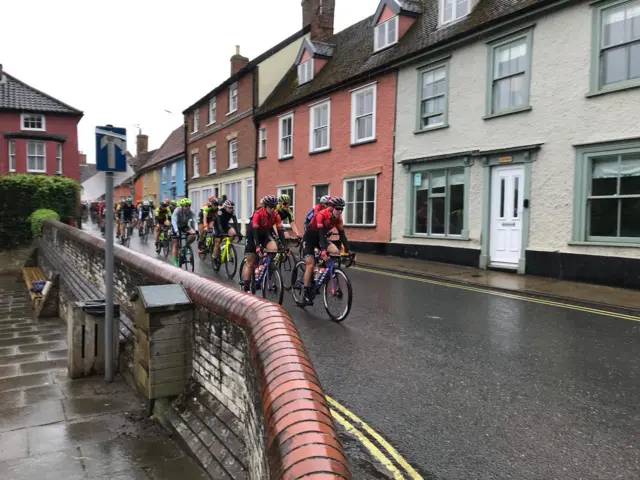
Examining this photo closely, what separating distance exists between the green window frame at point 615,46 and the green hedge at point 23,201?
20.5m

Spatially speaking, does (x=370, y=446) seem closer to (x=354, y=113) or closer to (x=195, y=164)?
(x=354, y=113)

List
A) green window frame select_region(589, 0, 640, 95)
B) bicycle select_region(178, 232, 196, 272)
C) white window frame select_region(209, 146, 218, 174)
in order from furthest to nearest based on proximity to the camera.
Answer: white window frame select_region(209, 146, 218, 174) → bicycle select_region(178, 232, 196, 272) → green window frame select_region(589, 0, 640, 95)

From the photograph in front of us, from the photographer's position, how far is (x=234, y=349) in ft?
10.8

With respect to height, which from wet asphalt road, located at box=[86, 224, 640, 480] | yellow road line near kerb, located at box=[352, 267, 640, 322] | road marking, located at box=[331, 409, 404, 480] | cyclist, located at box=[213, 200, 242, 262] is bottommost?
road marking, located at box=[331, 409, 404, 480]

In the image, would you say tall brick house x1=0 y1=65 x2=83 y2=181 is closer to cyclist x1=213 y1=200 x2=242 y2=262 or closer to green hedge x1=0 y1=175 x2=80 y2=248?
green hedge x1=0 y1=175 x2=80 y2=248

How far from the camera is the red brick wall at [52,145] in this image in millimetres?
32156

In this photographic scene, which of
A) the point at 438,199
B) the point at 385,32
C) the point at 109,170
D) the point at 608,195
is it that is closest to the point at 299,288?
the point at 109,170

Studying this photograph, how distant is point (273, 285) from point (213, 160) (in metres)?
24.7

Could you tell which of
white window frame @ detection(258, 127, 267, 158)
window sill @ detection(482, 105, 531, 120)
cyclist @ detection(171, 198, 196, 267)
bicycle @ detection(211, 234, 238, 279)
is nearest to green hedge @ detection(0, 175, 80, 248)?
white window frame @ detection(258, 127, 267, 158)

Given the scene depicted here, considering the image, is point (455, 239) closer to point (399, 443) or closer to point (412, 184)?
point (412, 184)

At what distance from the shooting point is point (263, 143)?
995 inches

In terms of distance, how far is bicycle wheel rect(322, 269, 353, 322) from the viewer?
7289 mm

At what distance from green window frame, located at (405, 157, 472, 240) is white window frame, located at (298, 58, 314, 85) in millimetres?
8799

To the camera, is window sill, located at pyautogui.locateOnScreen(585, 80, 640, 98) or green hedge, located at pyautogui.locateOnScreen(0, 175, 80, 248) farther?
green hedge, located at pyautogui.locateOnScreen(0, 175, 80, 248)
